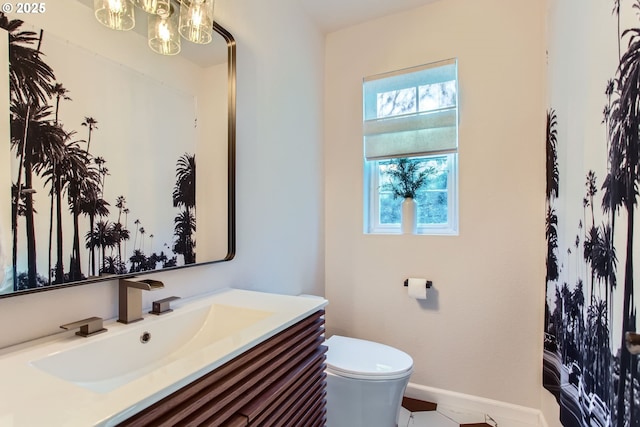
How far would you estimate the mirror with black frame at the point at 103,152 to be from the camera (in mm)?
756

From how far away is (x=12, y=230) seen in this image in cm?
75

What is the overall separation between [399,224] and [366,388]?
3.37 ft

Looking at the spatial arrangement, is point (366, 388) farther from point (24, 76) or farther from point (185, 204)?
point (24, 76)

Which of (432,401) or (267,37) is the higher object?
(267,37)

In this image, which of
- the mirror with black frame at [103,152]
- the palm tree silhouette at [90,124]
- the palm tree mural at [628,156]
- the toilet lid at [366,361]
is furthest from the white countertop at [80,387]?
the palm tree mural at [628,156]

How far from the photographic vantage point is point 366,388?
1.43 metres

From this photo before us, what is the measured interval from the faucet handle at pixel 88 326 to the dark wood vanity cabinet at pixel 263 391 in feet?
1.22

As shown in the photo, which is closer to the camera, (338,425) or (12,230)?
(12,230)

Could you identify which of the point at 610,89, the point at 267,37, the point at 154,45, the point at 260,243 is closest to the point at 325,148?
the point at 267,37

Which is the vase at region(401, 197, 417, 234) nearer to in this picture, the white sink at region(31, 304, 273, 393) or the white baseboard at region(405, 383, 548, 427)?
the white baseboard at region(405, 383, 548, 427)

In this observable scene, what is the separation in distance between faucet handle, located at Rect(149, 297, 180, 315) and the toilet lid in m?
0.80

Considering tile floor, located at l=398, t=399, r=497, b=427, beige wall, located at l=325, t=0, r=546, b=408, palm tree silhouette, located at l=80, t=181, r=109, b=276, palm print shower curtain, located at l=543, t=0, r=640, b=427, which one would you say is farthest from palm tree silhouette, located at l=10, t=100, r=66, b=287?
tile floor, located at l=398, t=399, r=497, b=427

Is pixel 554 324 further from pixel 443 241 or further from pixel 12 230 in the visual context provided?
pixel 12 230

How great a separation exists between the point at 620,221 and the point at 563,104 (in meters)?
0.72
